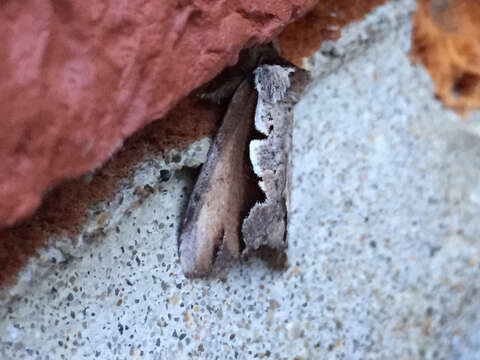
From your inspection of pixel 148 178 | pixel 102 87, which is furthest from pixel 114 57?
pixel 148 178

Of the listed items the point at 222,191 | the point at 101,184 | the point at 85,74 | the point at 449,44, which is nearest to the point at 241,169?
the point at 222,191

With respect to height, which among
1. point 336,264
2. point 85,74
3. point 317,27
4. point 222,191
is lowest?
point 336,264

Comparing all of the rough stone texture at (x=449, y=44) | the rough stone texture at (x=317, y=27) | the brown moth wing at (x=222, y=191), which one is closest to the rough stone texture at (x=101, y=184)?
the brown moth wing at (x=222, y=191)

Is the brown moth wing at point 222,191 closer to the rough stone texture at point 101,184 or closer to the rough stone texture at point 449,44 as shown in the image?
the rough stone texture at point 101,184

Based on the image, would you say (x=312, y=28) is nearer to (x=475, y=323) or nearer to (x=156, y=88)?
(x=156, y=88)

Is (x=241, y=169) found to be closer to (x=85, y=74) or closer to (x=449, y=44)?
(x=85, y=74)

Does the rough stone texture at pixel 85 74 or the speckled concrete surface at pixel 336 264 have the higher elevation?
the rough stone texture at pixel 85 74
